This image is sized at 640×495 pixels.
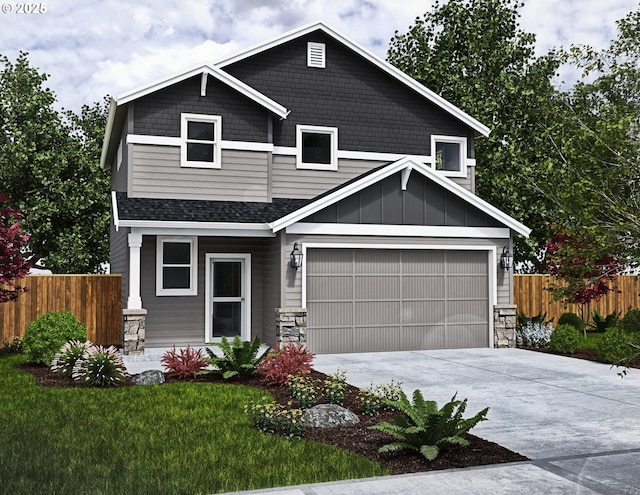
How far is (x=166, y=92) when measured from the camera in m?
16.2

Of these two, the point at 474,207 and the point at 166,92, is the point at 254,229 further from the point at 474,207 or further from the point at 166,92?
the point at 474,207

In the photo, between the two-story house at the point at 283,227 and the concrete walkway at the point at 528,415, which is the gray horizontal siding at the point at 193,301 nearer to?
the two-story house at the point at 283,227

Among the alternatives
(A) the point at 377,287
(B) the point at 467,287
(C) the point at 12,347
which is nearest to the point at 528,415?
(A) the point at 377,287

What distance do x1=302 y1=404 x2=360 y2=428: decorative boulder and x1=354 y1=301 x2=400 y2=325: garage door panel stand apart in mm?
7164

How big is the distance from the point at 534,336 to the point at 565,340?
1434 millimetres

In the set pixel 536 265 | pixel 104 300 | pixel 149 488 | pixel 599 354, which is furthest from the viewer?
pixel 536 265

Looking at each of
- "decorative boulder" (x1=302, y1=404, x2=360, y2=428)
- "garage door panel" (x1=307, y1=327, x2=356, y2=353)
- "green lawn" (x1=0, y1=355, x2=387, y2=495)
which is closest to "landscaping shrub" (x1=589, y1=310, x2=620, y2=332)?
"garage door panel" (x1=307, y1=327, x2=356, y2=353)

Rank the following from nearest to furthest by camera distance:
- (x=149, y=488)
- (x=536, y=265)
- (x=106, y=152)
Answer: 1. (x=149, y=488)
2. (x=106, y=152)
3. (x=536, y=265)

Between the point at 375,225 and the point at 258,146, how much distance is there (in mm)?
3811

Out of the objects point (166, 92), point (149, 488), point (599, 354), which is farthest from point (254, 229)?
point (149, 488)

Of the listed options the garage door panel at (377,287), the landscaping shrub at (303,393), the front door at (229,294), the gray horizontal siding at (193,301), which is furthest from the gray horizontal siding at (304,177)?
the landscaping shrub at (303,393)

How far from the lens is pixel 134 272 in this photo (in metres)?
14.7

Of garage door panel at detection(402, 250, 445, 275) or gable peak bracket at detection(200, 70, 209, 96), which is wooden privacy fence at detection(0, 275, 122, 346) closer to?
gable peak bracket at detection(200, 70, 209, 96)

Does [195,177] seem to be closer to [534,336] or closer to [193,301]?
[193,301]
